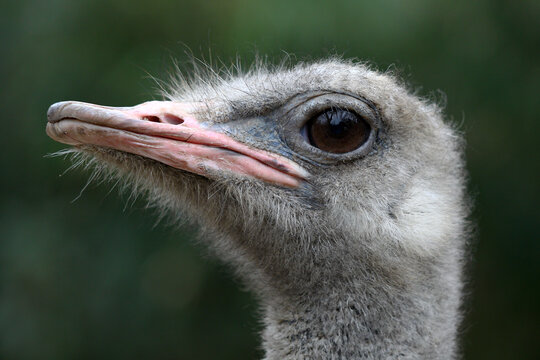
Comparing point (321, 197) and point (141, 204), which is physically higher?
point (141, 204)

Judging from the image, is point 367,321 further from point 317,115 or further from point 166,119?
point 166,119

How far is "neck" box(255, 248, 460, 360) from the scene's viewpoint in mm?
2029

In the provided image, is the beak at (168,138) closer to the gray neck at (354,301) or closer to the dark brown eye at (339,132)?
the dark brown eye at (339,132)

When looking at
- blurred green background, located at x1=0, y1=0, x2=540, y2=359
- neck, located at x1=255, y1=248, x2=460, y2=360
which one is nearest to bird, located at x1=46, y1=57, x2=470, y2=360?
neck, located at x1=255, y1=248, x2=460, y2=360

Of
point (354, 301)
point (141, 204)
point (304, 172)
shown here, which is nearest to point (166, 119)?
point (304, 172)

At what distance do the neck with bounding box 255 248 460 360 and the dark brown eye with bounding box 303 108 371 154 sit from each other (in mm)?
366

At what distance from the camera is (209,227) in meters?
2.27

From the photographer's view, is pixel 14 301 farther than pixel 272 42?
Yes

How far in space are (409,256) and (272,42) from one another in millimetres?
1568

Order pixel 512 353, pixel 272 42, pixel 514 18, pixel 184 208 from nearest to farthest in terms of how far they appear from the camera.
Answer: pixel 184 208, pixel 272 42, pixel 514 18, pixel 512 353

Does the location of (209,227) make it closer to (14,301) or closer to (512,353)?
(14,301)

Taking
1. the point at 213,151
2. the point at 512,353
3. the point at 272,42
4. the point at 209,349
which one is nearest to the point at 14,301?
the point at 209,349

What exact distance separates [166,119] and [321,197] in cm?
49

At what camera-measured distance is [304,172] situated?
2.08 metres
